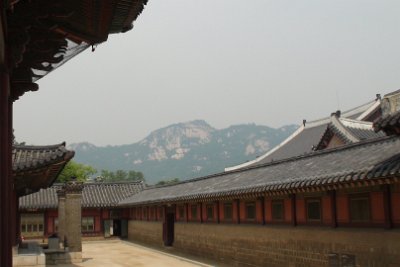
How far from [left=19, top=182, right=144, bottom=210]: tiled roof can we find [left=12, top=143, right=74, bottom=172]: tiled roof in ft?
104

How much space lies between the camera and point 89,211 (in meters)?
49.4

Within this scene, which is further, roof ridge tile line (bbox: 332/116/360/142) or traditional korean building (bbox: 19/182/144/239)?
traditional korean building (bbox: 19/182/144/239)

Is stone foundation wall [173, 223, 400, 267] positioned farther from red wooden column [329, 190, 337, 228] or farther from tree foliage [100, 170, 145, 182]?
tree foliage [100, 170, 145, 182]

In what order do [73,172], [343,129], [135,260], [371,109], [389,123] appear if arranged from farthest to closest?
[73,172] → [371,109] → [343,129] → [135,260] → [389,123]

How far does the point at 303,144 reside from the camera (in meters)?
41.4

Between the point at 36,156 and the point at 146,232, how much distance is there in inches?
1068

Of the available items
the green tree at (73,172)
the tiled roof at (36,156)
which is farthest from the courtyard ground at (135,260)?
the green tree at (73,172)

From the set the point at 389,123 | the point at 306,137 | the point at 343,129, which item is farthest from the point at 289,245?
the point at 306,137

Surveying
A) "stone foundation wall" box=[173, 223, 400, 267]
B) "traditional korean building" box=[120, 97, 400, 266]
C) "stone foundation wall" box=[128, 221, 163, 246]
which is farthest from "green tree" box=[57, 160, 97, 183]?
"stone foundation wall" box=[173, 223, 400, 267]

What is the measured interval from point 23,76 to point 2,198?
294 cm

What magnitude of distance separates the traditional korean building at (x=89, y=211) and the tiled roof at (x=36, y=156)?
31.7 m

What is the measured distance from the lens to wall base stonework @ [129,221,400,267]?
1391cm

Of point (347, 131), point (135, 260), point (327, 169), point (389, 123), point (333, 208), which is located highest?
point (347, 131)

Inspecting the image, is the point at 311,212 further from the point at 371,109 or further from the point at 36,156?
the point at 371,109
